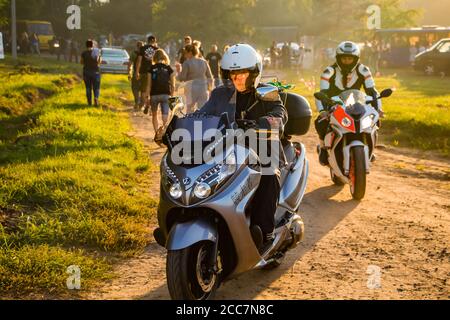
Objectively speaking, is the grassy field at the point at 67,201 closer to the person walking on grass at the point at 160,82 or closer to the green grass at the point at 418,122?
the person walking on grass at the point at 160,82

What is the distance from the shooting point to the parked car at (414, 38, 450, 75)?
3619 cm

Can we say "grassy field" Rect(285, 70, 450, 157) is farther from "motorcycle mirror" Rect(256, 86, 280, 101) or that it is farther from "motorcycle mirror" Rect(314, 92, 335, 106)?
"motorcycle mirror" Rect(256, 86, 280, 101)

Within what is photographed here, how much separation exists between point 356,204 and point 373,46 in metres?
34.4

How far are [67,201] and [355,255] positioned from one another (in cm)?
346

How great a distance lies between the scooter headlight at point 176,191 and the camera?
4921 millimetres

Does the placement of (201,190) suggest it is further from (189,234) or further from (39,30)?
(39,30)

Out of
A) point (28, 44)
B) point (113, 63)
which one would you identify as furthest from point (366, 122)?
point (28, 44)

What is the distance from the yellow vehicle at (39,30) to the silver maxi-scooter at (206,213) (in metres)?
52.2

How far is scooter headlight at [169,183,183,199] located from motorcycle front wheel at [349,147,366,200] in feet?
14.9

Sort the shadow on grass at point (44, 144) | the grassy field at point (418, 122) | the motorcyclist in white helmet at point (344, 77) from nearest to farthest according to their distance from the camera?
1. the motorcyclist in white helmet at point (344, 77)
2. the shadow on grass at point (44, 144)
3. the grassy field at point (418, 122)

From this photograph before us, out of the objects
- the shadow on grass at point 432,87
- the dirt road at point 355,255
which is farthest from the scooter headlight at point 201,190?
the shadow on grass at point 432,87

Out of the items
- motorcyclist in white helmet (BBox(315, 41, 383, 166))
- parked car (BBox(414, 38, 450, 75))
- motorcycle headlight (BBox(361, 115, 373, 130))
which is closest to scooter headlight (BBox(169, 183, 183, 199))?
motorcycle headlight (BBox(361, 115, 373, 130))
